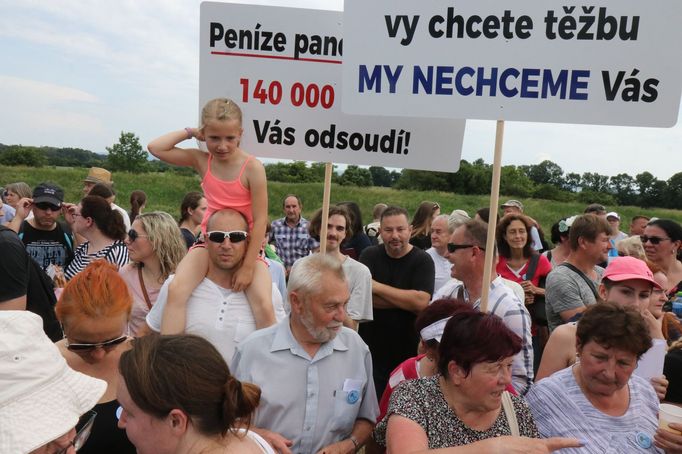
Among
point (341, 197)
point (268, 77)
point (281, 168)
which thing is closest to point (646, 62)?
point (268, 77)

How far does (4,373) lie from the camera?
1.46 meters

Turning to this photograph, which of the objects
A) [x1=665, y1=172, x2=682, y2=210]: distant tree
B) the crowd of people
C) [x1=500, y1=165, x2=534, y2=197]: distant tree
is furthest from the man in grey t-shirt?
[x1=500, y1=165, x2=534, y2=197]: distant tree

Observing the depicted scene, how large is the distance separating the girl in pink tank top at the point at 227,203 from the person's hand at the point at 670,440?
192cm

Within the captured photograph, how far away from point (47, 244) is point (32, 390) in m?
4.68

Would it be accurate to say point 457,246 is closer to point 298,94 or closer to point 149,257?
point 298,94

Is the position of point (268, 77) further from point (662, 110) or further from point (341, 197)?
point (341, 197)

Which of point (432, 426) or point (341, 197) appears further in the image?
point (341, 197)

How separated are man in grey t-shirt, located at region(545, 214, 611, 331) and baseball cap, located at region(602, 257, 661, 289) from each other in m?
0.68

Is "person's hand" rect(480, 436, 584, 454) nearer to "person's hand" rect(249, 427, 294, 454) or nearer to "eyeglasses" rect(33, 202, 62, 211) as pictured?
"person's hand" rect(249, 427, 294, 454)

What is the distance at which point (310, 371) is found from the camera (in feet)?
8.39

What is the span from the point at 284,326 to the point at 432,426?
0.82m

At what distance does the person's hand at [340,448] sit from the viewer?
249 centimetres

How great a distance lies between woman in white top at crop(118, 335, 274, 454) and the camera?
1641 millimetres

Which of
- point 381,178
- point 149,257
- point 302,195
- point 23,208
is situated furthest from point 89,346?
point 381,178
